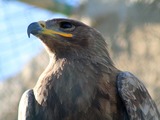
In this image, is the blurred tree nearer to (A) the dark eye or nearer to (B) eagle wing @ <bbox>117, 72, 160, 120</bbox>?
(A) the dark eye

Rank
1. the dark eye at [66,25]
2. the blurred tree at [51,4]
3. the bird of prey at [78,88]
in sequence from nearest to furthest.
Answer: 1. the bird of prey at [78,88]
2. the dark eye at [66,25]
3. the blurred tree at [51,4]

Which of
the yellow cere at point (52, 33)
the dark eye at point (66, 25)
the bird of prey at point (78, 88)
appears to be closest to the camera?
the bird of prey at point (78, 88)

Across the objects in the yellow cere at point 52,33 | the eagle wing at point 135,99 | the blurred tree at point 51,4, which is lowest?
the eagle wing at point 135,99

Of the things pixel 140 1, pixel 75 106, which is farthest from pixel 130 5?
pixel 75 106

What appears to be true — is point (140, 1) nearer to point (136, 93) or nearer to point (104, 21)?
point (104, 21)

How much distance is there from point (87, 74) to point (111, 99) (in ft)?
0.95

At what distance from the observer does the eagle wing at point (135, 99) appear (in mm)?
5262

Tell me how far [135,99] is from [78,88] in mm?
429

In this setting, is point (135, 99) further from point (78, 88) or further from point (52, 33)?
point (52, 33)

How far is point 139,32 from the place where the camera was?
838cm

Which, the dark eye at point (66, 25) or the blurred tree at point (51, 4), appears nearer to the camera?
the dark eye at point (66, 25)

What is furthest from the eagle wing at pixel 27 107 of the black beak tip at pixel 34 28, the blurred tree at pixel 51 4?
the blurred tree at pixel 51 4

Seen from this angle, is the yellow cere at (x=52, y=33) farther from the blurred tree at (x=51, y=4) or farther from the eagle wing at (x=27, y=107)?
the blurred tree at (x=51, y=4)

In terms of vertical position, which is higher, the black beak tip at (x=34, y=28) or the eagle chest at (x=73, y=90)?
the black beak tip at (x=34, y=28)
